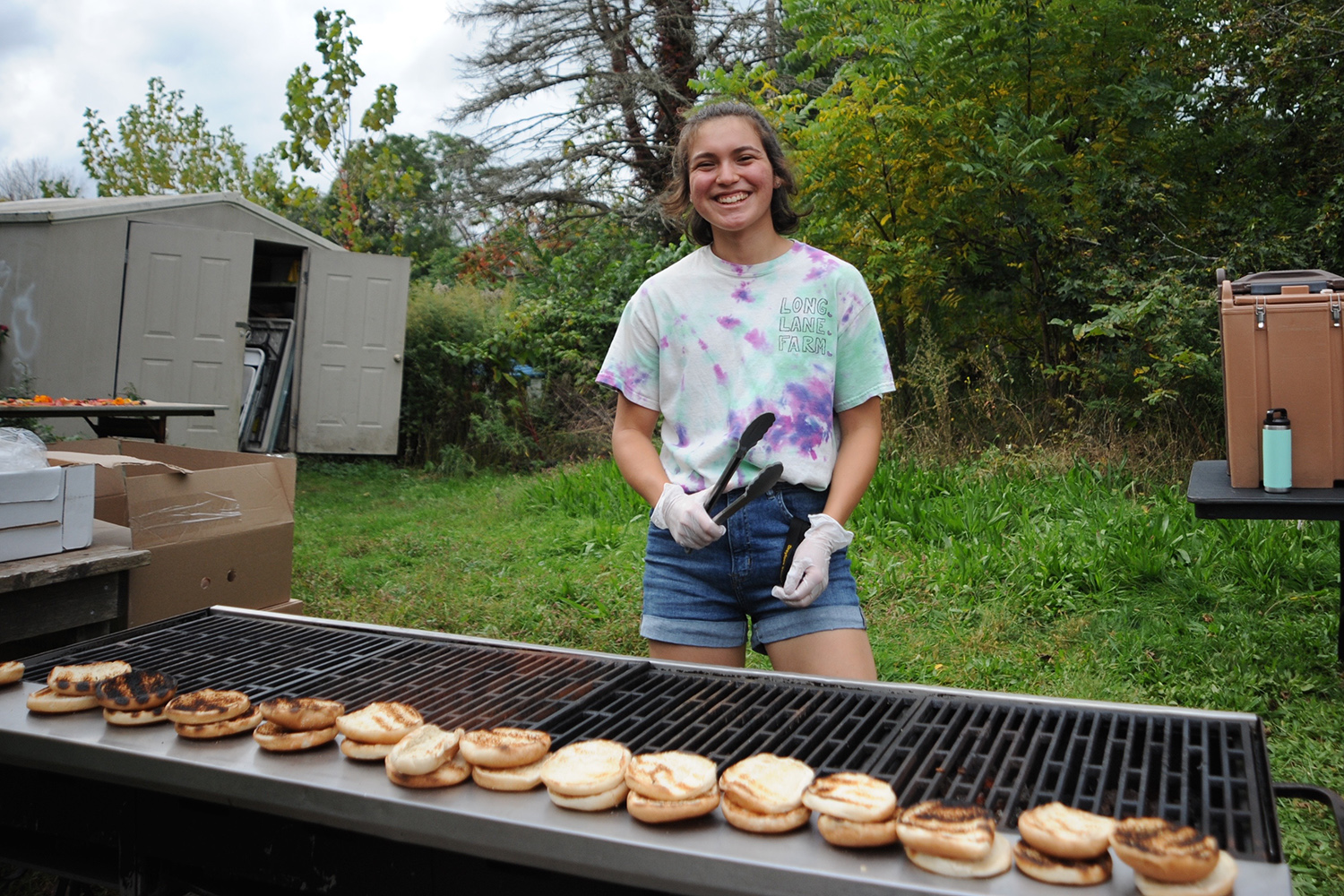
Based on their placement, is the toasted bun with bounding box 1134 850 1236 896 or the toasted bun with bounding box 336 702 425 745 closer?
the toasted bun with bounding box 1134 850 1236 896

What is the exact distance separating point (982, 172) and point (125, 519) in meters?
5.39

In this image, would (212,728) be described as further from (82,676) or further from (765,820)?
(765,820)

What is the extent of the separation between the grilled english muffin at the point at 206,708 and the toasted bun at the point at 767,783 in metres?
0.76

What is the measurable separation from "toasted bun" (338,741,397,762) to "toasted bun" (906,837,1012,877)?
2.37ft

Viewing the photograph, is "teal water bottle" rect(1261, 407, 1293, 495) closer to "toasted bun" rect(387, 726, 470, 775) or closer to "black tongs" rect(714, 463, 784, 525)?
"black tongs" rect(714, 463, 784, 525)

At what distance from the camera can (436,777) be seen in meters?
1.23

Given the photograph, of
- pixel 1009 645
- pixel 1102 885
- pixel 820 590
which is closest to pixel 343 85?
pixel 1009 645

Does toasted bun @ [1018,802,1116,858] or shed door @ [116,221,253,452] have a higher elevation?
shed door @ [116,221,253,452]

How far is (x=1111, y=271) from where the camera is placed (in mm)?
5992

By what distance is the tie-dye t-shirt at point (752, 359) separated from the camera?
1987mm

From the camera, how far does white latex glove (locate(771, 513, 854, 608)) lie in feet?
6.15

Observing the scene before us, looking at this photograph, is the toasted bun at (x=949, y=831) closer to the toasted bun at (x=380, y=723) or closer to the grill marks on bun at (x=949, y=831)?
the grill marks on bun at (x=949, y=831)

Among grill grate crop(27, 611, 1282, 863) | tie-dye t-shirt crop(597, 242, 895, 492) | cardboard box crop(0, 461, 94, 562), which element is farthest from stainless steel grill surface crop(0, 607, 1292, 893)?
cardboard box crop(0, 461, 94, 562)

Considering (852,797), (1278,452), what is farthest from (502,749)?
(1278,452)
